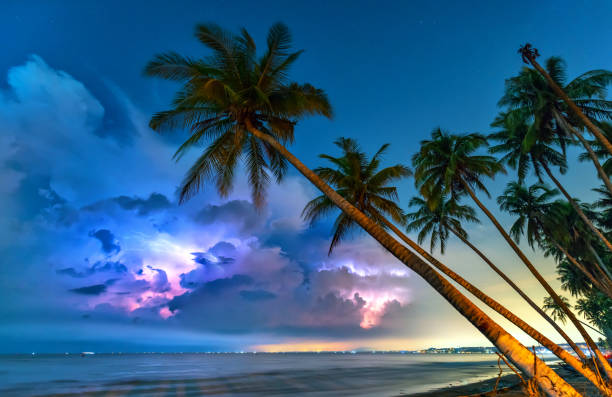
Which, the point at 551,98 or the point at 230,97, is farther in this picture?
the point at 551,98

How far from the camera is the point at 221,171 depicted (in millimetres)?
11383

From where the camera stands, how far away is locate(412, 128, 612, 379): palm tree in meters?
15.6

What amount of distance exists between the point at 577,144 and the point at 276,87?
645 inches

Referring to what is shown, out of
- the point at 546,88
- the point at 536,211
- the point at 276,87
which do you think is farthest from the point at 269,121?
the point at 536,211

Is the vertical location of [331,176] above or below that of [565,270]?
above

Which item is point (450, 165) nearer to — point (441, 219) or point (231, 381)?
point (441, 219)

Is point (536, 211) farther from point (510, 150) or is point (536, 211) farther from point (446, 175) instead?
point (446, 175)

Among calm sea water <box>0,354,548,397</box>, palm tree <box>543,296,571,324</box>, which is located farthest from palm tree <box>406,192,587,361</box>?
palm tree <box>543,296,571,324</box>

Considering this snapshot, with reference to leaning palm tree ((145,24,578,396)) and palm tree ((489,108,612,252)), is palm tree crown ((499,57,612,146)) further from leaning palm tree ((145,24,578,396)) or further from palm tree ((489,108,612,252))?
leaning palm tree ((145,24,578,396))

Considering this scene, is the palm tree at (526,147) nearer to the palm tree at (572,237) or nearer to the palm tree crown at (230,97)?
the palm tree at (572,237)

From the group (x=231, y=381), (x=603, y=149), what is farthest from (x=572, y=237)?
(x=231, y=381)

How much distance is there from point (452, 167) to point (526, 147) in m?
3.60

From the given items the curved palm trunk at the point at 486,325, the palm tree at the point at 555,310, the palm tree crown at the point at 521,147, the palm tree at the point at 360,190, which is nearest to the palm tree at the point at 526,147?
the palm tree crown at the point at 521,147

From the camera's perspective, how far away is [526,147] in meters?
14.6
